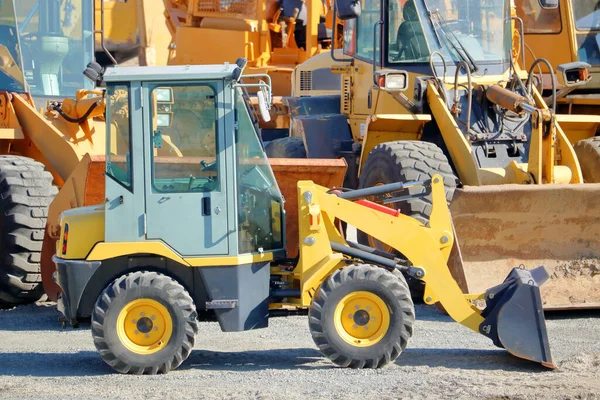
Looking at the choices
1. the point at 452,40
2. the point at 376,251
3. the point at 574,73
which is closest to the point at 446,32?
the point at 452,40

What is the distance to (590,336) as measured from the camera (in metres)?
7.75

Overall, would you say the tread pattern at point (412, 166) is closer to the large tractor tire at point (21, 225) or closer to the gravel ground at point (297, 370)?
the gravel ground at point (297, 370)

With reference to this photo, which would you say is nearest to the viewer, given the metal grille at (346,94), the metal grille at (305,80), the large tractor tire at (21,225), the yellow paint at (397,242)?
the yellow paint at (397,242)

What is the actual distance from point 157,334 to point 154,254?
510 mm

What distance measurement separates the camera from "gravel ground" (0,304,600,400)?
6.08 meters

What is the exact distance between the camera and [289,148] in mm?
11555

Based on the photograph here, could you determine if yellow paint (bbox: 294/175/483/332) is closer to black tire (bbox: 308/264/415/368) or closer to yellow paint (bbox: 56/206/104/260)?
black tire (bbox: 308/264/415/368)

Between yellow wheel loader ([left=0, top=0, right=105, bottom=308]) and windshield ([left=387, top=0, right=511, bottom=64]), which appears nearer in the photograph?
yellow wheel loader ([left=0, top=0, right=105, bottom=308])

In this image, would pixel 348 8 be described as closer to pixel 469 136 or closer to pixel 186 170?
pixel 469 136

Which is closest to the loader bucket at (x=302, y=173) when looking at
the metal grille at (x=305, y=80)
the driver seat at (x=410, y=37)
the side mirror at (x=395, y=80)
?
the side mirror at (x=395, y=80)

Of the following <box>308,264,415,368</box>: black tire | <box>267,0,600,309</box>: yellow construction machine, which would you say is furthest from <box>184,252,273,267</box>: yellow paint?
<box>267,0,600,309</box>: yellow construction machine

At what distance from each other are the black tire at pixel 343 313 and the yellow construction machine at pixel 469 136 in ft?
2.93

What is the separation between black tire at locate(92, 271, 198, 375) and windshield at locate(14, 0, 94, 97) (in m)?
4.13

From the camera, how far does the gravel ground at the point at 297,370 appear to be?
6.08m
